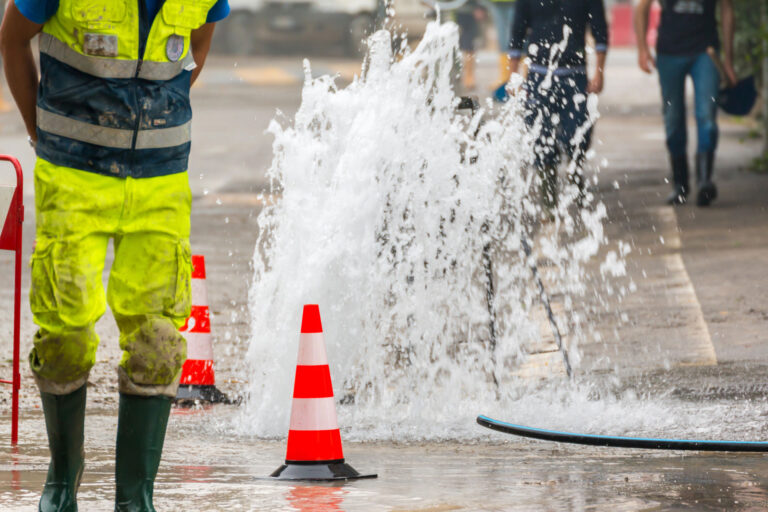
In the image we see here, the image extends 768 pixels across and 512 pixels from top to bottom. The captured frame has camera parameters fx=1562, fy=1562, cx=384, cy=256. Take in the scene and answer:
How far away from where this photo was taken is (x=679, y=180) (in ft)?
41.3

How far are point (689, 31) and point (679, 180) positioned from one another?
1331 millimetres

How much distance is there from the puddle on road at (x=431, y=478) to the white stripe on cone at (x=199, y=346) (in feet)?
2.72

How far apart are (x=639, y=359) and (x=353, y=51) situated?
2850cm

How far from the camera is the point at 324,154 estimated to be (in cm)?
658

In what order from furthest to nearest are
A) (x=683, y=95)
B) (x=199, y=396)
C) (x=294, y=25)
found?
(x=294, y=25) < (x=683, y=95) < (x=199, y=396)

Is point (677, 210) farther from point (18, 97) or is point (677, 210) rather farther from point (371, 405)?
point (18, 97)

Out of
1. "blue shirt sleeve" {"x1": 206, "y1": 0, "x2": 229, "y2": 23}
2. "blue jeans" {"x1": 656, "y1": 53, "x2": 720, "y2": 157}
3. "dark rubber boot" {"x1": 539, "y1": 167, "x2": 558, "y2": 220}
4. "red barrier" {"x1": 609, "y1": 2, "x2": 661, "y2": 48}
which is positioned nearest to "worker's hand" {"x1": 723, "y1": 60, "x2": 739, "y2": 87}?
"blue jeans" {"x1": 656, "y1": 53, "x2": 720, "y2": 157}

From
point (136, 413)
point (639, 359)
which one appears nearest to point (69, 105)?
point (136, 413)

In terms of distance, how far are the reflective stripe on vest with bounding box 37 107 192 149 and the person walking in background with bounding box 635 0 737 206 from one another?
8321mm

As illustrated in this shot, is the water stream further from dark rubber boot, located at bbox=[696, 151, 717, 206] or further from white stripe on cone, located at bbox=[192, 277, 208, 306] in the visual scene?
dark rubber boot, located at bbox=[696, 151, 717, 206]

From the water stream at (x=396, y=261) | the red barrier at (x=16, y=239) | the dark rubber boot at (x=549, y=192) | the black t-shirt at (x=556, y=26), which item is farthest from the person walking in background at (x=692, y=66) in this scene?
the red barrier at (x=16, y=239)

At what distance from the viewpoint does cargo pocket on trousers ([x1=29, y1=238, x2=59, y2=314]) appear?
4.01 meters

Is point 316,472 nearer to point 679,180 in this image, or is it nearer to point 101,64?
point 101,64

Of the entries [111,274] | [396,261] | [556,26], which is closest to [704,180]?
[556,26]
